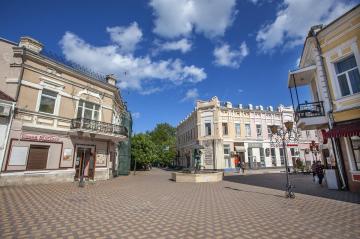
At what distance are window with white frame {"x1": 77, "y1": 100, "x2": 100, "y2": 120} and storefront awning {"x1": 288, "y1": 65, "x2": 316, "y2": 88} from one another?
51.5 ft

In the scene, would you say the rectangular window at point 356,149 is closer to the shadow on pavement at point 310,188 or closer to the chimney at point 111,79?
the shadow on pavement at point 310,188

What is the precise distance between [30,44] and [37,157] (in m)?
7.99

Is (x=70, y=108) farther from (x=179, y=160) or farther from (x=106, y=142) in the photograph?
(x=179, y=160)

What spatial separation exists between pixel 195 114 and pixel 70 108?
20.4 metres

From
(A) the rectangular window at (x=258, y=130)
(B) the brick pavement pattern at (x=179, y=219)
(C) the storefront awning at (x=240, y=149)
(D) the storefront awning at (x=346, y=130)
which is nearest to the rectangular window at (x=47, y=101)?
(B) the brick pavement pattern at (x=179, y=219)

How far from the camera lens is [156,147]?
34.9 m

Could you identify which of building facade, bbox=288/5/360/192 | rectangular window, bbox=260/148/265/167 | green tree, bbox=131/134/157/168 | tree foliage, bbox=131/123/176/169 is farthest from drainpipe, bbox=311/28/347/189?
green tree, bbox=131/134/157/168

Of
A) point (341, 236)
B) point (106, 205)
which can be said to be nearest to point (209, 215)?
point (341, 236)

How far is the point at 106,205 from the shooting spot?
7.53 metres

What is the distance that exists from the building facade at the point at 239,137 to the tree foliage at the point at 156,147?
6.92 m

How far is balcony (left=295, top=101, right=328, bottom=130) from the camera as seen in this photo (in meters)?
11.5

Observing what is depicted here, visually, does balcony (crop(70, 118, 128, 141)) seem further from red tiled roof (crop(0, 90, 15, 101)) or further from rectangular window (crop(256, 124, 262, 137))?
rectangular window (crop(256, 124, 262, 137))

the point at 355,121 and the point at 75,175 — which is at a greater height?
the point at 355,121

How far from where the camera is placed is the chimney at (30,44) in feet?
45.2
